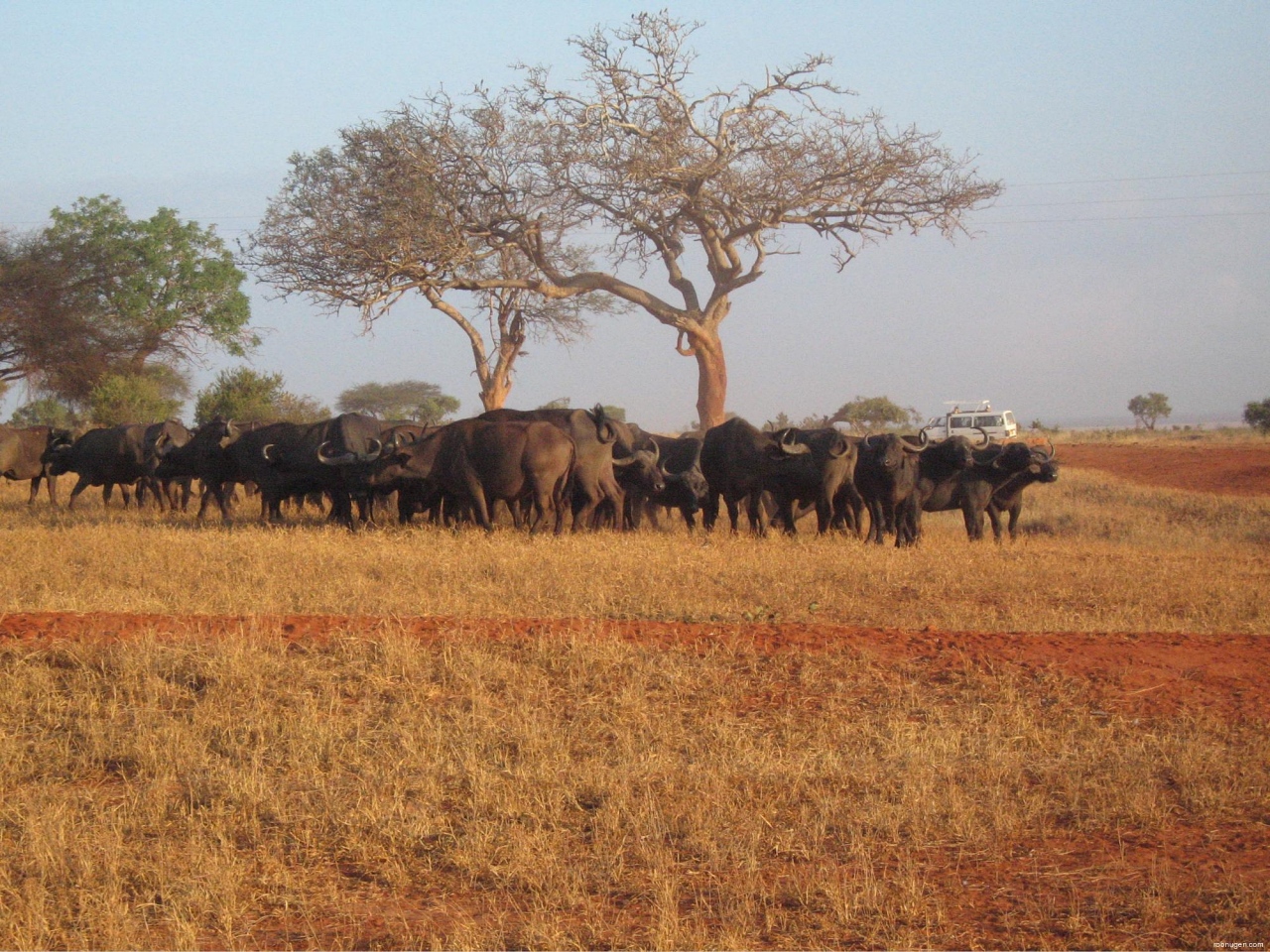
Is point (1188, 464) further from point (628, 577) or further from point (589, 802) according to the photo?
point (589, 802)

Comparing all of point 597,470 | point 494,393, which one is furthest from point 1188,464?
point 597,470

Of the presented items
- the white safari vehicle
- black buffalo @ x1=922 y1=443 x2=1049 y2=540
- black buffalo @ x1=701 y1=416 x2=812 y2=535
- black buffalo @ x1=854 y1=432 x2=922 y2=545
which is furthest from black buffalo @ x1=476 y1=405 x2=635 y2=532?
the white safari vehicle

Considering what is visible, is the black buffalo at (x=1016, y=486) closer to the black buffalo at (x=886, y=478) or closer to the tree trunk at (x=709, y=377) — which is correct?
the black buffalo at (x=886, y=478)

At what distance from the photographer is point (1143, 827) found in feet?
17.3

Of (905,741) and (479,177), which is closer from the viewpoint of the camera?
(905,741)

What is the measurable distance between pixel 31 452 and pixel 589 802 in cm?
1872

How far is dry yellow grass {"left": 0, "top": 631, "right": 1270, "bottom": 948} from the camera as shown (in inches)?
174

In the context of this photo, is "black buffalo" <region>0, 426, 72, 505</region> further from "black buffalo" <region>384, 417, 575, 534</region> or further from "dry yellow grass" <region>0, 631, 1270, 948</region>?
"dry yellow grass" <region>0, 631, 1270, 948</region>

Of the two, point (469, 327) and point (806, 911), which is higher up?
point (469, 327)

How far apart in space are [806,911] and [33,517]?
16231 mm

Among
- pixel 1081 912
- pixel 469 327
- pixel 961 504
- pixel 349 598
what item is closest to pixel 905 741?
pixel 1081 912

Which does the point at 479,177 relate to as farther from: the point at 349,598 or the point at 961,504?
the point at 349,598

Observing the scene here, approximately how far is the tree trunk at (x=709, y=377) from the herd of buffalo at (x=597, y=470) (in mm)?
8577

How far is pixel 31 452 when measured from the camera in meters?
21.2
